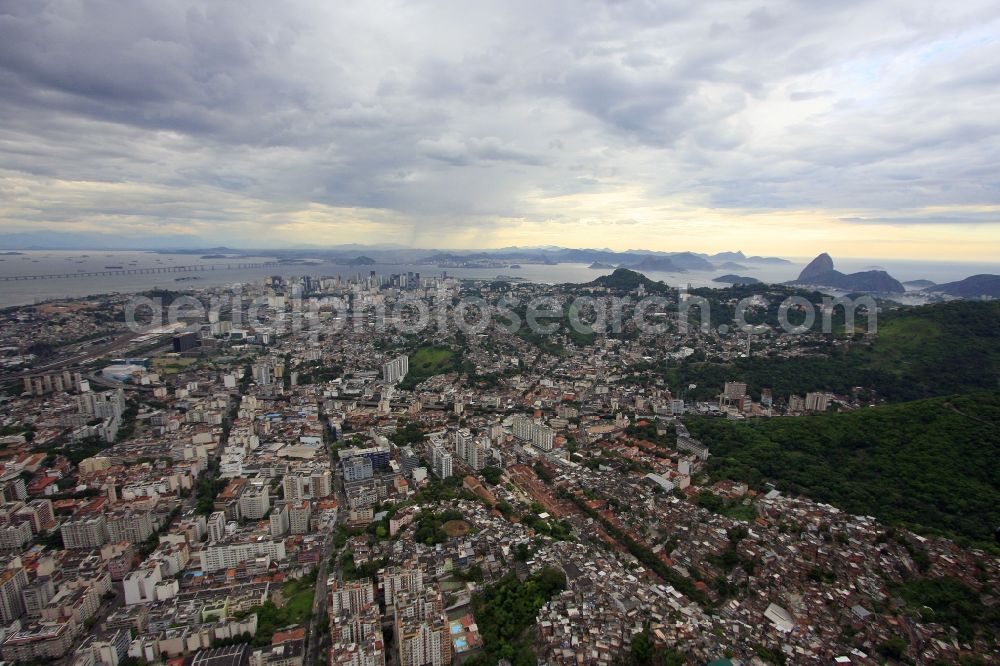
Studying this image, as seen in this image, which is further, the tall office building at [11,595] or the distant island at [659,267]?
the distant island at [659,267]

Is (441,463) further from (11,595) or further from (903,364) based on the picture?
(903,364)

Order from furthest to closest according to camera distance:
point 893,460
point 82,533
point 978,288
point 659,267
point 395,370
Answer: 1. point 659,267
2. point 978,288
3. point 395,370
4. point 893,460
5. point 82,533

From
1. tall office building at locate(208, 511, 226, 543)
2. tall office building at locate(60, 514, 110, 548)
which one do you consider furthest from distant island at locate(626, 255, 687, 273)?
tall office building at locate(60, 514, 110, 548)

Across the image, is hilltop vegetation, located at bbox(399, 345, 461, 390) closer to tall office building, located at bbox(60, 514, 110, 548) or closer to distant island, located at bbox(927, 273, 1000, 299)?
tall office building, located at bbox(60, 514, 110, 548)

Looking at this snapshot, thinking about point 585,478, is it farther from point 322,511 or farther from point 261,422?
point 261,422

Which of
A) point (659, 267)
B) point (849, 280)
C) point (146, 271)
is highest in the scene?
Result: point (659, 267)

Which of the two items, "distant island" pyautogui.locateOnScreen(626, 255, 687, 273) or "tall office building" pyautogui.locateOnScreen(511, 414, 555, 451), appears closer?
"tall office building" pyautogui.locateOnScreen(511, 414, 555, 451)

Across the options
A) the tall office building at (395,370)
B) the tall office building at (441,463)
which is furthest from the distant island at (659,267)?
the tall office building at (441,463)

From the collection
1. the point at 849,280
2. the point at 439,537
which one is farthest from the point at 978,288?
the point at 439,537

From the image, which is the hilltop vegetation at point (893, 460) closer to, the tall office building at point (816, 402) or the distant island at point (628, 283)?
the tall office building at point (816, 402)

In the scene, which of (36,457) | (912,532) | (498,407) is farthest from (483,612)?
(36,457)
